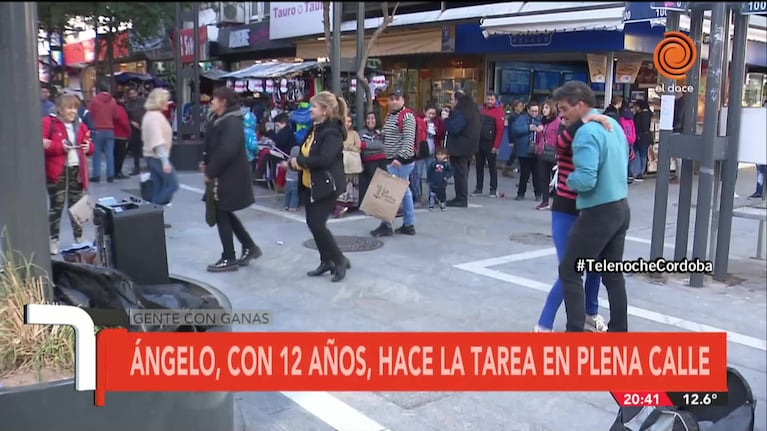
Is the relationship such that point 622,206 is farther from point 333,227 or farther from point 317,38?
point 317,38

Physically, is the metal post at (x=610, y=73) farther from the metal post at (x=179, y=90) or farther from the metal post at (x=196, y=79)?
the metal post at (x=179, y=90)

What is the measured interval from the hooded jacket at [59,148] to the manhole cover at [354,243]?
13.2 feet

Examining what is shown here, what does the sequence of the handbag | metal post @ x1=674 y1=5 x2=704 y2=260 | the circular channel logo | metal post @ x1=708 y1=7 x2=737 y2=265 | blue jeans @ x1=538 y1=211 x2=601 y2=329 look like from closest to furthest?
1. blue jeans @ x1=538 y1=211 x2=601 y2=329
2. the circular channel logo
3. metal post @ x1=674 y1=5 x2=704 y2=260
4. metal post @ x1=708 y1=7 x2=737 y2=265
5. the handbag

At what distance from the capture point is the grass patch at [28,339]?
→ 8.07 feet

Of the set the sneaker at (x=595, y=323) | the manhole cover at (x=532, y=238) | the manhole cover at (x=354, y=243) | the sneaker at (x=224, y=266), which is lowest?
the manhole cover at (x=354, y=243)

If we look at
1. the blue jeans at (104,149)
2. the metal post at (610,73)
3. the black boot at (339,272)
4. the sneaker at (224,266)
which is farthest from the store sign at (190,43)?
the metal post at (610,73)

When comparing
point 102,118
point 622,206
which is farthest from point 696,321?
point 102,118

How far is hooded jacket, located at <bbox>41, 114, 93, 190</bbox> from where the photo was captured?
98.6 inches

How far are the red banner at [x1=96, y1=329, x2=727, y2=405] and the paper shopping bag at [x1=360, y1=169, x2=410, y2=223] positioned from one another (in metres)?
5.75

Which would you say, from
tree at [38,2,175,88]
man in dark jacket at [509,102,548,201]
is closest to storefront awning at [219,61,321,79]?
man in dark jacket at [509,102,548,201]

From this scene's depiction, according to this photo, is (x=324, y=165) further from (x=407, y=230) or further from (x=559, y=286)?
(x=407, y=230)

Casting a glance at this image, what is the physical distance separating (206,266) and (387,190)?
201 cm

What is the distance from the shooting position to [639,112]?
723cm

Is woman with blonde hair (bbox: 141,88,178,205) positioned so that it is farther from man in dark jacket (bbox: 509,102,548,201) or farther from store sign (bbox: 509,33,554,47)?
store sign (bbox: 509,33,554,47)
